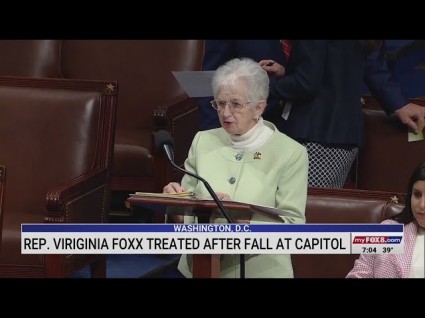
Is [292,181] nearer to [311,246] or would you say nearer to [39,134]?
[311,246]

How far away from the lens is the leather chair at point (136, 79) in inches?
203

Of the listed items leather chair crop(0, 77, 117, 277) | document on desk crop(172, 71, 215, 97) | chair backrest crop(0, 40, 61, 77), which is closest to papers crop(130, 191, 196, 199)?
document on desk crop(172, 71, 215, 97)

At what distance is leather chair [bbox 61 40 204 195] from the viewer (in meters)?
5.17

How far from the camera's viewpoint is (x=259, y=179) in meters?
4.03

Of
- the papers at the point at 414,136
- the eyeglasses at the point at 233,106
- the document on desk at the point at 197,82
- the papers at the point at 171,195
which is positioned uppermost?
the document on desk at the point at 197,82

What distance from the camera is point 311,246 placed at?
403 cm

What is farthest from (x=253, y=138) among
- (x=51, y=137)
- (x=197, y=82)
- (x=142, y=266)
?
(x=51, y=137)

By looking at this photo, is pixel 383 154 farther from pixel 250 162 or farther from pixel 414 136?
pixel 250 162

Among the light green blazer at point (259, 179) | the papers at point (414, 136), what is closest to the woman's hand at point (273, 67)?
the light green blazer at point (259, 179)

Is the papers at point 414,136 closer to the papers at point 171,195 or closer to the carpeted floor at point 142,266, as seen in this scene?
the carpeted floor at point 142,266

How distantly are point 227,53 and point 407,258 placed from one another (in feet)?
3.68
